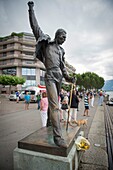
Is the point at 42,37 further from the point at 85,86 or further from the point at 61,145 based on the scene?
the point at 85,86

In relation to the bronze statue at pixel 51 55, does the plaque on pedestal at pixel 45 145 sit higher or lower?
lower

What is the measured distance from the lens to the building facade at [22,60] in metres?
42.5

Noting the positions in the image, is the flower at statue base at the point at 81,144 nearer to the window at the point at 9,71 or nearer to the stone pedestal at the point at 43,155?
the stone pedestal at the point at 43,155

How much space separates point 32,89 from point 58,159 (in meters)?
18.1

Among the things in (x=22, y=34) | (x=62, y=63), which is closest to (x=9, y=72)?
(x=22, y=34)

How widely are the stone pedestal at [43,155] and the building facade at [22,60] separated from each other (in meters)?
40.8

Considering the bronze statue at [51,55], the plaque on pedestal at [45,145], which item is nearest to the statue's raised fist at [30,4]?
the bronze statue at [51,55]

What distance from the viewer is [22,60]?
4350 cm

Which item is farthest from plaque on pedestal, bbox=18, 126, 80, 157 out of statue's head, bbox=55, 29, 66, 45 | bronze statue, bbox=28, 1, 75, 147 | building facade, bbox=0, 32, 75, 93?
building facade, bbox=0, 32, 75, 93

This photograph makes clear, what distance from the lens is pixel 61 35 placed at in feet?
Answer: 8.64

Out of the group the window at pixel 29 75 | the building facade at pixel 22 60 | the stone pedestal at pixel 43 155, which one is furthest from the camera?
the window at pixel 29 75

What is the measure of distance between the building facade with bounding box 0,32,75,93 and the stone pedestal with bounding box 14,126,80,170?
4077cm

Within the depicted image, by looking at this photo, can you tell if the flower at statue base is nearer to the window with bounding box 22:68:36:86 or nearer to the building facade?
the building facade

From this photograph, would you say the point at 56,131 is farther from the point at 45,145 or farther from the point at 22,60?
the point at 22,60
